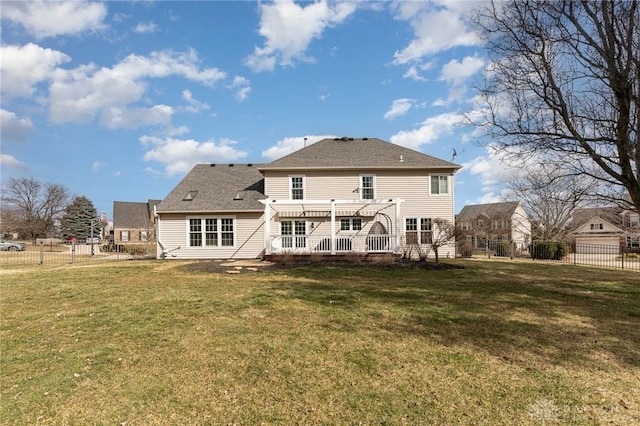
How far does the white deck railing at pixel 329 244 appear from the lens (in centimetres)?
1729

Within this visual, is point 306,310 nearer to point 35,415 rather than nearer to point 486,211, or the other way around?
point 35,415

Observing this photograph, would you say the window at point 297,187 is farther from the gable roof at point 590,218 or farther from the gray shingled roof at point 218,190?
the gable roof at point 590,218

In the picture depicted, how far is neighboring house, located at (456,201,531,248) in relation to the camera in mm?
47719

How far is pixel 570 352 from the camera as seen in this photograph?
15.1ft

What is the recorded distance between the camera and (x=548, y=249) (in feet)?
90.9

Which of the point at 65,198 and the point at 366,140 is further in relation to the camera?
the point at 65,198

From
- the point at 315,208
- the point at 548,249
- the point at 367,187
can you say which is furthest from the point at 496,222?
the point at 315,208

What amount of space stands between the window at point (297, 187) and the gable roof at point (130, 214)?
40.8m

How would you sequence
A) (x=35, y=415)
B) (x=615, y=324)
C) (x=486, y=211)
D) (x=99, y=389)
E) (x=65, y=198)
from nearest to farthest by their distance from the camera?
(x=35, y=415)
(x=99, y=389)
(x=615, y=324)
(x=65, y=198)
(x=486, y=211)

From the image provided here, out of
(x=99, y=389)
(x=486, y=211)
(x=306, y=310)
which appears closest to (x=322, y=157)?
(x=306, y=310)

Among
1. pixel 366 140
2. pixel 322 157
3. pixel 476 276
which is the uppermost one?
pixel 366 140

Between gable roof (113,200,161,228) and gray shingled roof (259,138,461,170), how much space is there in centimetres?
4065

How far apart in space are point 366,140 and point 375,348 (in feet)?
65.8

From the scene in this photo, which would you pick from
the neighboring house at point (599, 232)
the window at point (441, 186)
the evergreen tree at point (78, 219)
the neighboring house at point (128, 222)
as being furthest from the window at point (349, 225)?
the evergreen tree at point (78, 219)
